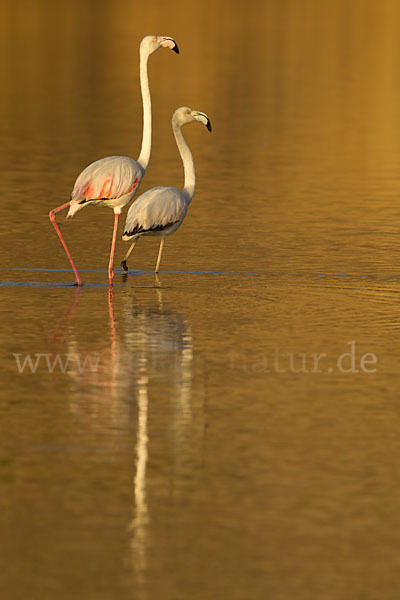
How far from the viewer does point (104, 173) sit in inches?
526

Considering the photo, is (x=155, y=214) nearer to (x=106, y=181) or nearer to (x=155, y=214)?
(x=155, y=214)

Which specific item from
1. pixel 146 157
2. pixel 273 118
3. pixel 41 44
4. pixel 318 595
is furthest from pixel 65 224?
pixel 41 44

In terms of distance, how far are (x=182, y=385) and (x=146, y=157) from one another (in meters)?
5.10

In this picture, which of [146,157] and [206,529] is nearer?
[206,529]

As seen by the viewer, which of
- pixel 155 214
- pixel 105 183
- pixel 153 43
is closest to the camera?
pixel 105 183

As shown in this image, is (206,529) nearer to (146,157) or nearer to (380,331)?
(380,331)

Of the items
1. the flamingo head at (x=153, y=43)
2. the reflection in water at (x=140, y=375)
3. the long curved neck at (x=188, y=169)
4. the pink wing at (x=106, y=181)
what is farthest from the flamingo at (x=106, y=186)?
the flamingo head at (x=153, y=43)

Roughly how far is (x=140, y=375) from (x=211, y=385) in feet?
1.65

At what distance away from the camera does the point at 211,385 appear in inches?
368

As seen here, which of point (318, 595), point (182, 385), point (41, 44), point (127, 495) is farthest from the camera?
point (41, 44)

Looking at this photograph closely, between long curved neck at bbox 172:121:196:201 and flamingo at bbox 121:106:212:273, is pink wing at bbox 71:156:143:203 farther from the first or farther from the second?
long curved neck at bbox 172:121:196:201

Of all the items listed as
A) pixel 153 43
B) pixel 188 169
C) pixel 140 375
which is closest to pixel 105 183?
pixel 188 169

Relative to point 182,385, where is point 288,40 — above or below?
above

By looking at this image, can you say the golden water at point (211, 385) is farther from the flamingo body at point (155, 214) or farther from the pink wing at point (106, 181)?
the pink wing at point (106, 181)
